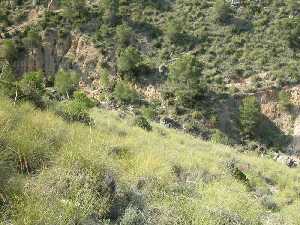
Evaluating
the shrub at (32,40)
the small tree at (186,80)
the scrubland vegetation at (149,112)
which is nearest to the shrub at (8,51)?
the scrubland vegetation at (149,112)

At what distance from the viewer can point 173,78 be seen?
45.9 metres

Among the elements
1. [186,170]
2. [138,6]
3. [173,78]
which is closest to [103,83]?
[173,78]

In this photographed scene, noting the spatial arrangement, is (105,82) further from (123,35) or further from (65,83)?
(123,35)

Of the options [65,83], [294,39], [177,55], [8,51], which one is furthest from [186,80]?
[8,51]

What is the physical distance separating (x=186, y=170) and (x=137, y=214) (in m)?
4.74

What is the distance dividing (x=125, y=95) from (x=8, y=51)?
54.5ft

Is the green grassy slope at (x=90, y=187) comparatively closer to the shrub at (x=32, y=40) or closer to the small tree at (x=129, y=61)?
the small tree at (x=129, y=61)

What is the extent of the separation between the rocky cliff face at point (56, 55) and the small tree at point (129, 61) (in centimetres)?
580

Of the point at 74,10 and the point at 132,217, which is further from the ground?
the point at 132,217

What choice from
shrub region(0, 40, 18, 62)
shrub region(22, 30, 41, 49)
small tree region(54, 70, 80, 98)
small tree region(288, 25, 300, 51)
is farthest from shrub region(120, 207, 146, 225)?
shrub region(22, 30, 41, 49)

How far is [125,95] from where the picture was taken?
44438 millimetres

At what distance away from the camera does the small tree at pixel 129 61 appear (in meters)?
47.9

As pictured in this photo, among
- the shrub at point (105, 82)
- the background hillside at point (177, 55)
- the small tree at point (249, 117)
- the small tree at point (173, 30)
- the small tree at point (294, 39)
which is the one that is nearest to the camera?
the small tree at point (249, 117)

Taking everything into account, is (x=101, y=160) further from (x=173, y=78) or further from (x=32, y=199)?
(x=173, y=78)
